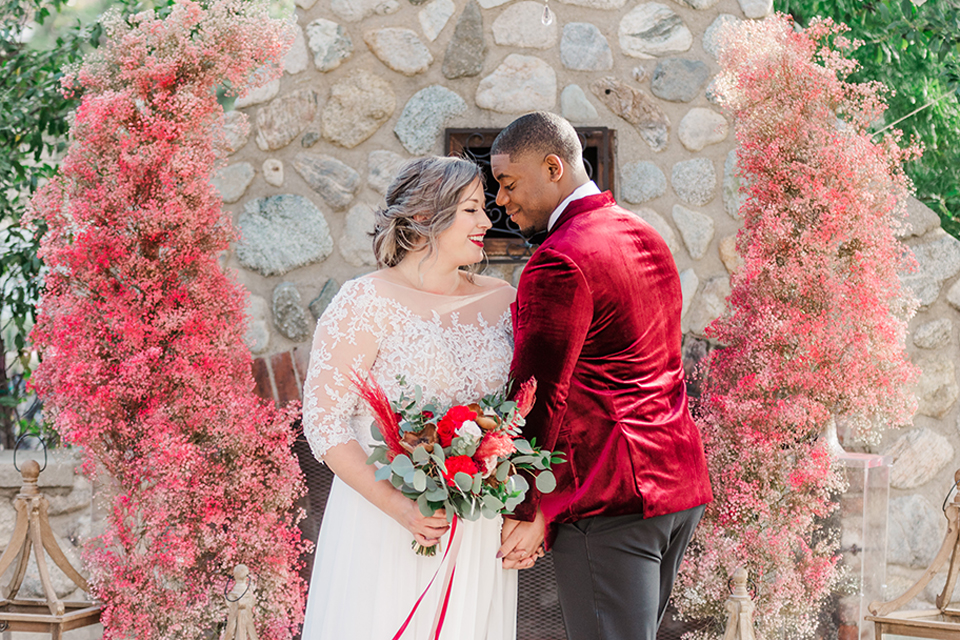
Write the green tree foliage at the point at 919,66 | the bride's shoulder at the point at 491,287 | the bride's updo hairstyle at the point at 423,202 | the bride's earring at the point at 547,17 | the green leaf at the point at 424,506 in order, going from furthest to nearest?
the green tree foliage at the point at 919,66, the bride's earring at the point at 547,17, the bride's shoulder at the point at 491,287, the bride's updo hairstyle at the point at 423,202, the green leaf at the point at 424,506

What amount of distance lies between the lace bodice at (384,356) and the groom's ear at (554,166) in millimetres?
473

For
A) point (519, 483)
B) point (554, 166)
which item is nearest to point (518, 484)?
point (519, 483)

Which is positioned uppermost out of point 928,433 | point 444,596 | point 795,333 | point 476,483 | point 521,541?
point 476,483

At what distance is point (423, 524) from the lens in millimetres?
1944

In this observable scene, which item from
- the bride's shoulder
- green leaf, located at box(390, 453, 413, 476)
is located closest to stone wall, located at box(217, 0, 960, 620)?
the bride's shoulder

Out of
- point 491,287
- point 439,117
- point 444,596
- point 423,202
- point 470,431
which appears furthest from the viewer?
point 439,117

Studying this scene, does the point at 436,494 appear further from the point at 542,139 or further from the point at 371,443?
the point at 542,139

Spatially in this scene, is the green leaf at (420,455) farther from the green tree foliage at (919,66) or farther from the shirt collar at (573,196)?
the green tree foliage at (919,66)

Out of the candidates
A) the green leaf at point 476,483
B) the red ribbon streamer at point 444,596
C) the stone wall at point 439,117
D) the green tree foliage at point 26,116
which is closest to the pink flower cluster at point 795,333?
the stone wall at point 439,117

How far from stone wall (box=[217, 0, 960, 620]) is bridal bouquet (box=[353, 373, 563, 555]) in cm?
165

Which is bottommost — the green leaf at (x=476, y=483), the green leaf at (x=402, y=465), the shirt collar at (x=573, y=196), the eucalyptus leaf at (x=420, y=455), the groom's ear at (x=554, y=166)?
the green leaf at (x=476, y=483)

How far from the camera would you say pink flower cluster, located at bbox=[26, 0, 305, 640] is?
277 cm

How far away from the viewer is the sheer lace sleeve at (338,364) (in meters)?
2.08

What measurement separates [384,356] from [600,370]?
1.92 feet
